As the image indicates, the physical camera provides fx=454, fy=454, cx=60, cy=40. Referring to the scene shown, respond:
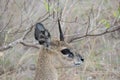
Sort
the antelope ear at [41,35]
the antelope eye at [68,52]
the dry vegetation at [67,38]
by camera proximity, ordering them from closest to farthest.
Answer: the antelope ear at [41,35], the antelope eye at [68,52], the dry vegetation at [67,38]

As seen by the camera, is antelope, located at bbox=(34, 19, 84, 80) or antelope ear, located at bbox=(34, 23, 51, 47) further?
antelope, located at bbox=(34, 19, 84, 80)

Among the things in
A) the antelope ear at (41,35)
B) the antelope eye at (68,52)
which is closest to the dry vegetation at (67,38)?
the antelope eye at (68,52)

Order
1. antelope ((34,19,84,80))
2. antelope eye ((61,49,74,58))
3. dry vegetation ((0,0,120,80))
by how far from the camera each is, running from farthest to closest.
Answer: dry vegetation ((0,0,120,80)) → antelope eye ((61,49,74,58)) → antelope ((34,19,84,80))

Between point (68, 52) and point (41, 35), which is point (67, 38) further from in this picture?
point (41, 35)

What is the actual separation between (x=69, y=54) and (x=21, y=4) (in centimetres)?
208

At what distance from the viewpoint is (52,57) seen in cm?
410

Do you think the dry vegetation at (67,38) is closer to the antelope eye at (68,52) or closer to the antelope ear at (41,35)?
the antelope eye at (68,52)

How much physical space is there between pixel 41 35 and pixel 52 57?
313 mm

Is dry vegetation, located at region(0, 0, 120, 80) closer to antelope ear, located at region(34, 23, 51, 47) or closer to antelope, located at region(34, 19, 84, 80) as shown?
antelope, located at region(34, 19, 84, 80)

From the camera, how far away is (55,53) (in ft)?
13.5

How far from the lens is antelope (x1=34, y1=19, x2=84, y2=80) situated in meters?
3.99

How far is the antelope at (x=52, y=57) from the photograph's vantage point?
157 inches

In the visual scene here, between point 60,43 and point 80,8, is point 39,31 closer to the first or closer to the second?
point 60,43

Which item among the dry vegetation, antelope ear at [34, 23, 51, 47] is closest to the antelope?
antelope ear at [34, 23, 51, 47]
